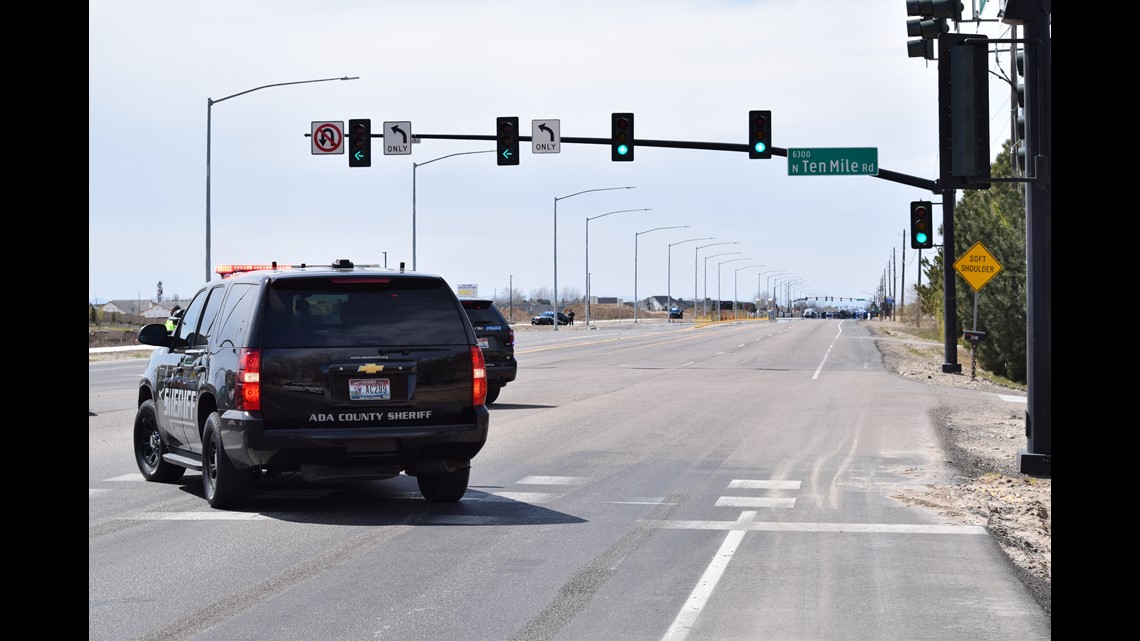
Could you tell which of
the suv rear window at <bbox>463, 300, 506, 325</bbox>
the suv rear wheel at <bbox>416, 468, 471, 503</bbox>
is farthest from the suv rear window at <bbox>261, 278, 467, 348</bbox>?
the suv rear window at <bbox>463, 300, 506, 325</bbox>

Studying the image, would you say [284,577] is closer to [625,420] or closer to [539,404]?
[625,420]

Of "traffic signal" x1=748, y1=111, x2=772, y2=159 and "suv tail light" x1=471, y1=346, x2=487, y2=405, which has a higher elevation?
"traffic signal" x1=748, y1=111, x2=772, y2=159

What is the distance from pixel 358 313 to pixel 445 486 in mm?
1688

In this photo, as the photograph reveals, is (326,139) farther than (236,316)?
Yes

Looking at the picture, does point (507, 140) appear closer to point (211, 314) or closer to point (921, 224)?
point (921, 224)

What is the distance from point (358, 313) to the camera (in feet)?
35.7

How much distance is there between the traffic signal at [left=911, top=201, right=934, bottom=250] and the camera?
111ft

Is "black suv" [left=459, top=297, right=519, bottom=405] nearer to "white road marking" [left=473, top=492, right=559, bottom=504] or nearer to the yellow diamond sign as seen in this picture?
"white road marking" [left=473, top=492, right=559, bottom=504]

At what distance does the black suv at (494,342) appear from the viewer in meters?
22.1

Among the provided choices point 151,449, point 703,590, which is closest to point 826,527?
point 703,590

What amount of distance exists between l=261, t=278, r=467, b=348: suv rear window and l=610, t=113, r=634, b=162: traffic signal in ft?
69.4

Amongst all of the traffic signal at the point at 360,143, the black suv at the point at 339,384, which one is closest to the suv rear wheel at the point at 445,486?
the black suv at the point at 339,384

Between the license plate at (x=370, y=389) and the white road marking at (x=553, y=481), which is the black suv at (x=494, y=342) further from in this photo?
the license plate at (x=370, y=389)
